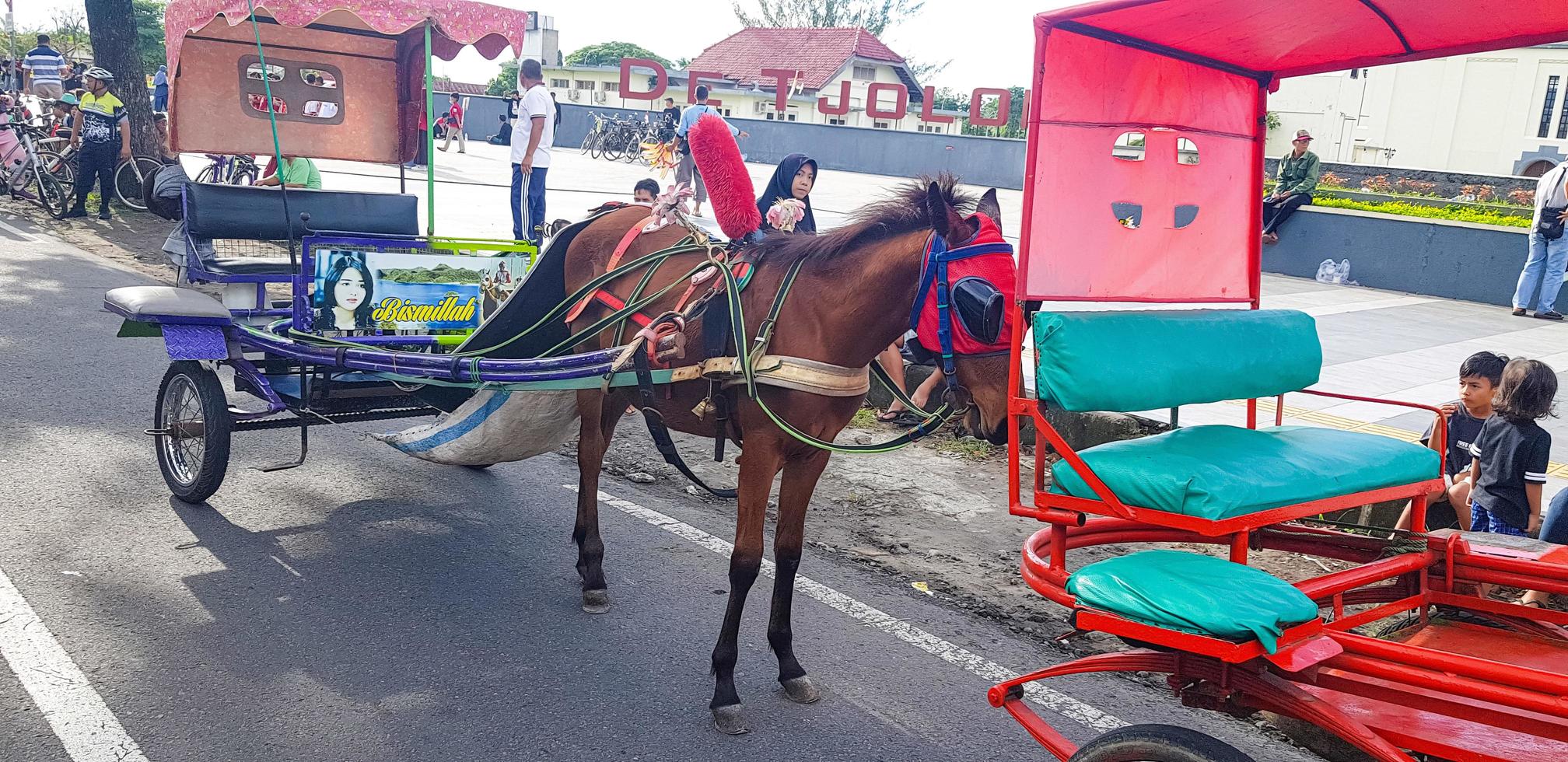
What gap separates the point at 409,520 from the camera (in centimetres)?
514

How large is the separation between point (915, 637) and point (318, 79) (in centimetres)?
501

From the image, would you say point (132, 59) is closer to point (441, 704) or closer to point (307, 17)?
point (307, 17)

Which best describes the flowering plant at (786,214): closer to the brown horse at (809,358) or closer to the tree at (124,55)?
the brown horse at (809,358)

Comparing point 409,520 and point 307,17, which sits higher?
point 307,17

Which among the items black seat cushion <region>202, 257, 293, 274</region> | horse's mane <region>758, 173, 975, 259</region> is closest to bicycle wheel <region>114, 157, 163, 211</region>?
black seat cushion <region>202, 257, 293, 274</region>

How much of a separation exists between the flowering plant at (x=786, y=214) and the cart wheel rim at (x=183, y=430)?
9.05ft

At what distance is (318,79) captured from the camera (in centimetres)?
667

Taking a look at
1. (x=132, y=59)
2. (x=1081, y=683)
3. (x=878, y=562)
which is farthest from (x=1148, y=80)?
(x=132, y=59)

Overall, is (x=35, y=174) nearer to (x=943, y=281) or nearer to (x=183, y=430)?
(x=183, y=430)

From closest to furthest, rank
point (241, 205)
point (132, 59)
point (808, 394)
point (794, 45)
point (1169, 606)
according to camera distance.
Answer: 1. point (1169, 606)
2. point (808, 394)
3. point (241, 205)
4. point (132, 59)
5. point (794, 45)

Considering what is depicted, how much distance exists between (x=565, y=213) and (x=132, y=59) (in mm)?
5826

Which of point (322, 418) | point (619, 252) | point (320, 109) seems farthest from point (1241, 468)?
point (320, 109)

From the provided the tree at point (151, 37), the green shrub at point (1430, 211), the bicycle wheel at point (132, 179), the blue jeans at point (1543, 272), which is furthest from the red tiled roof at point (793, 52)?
the blue jeans at point (1543, 272)

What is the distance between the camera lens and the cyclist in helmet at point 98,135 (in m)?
13.6
